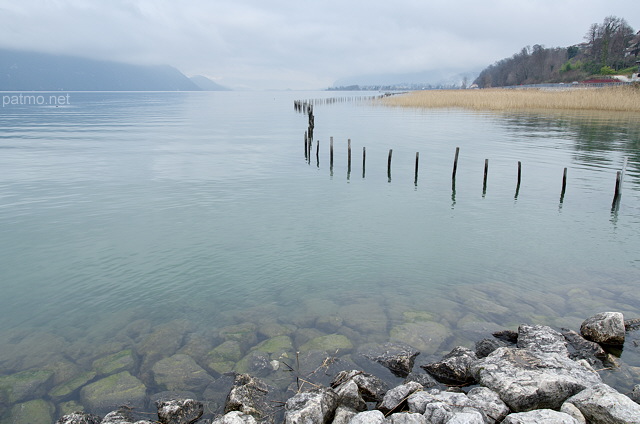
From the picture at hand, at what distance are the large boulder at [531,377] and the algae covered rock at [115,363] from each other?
23.6ft

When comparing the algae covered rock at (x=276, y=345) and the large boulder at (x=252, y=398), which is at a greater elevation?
the large boulder at (x=252, y=398)

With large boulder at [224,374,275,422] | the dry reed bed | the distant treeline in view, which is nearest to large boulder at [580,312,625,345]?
large boulder at [224,374,275,422]

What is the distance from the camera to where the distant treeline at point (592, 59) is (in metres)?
123

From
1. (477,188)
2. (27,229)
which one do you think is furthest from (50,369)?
(477,188)

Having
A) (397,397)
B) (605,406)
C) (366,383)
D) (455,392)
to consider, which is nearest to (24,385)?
(366,383)

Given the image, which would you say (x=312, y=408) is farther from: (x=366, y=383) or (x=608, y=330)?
(x=608, y=330)

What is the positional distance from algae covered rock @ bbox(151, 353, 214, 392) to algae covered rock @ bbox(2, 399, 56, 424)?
1.91 m

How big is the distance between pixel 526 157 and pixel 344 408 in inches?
1285

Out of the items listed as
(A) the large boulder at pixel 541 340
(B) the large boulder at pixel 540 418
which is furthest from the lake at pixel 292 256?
(B) the large boulder at pixel 540 418

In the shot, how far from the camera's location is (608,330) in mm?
9859

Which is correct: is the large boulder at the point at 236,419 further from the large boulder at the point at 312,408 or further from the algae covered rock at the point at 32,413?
the algae covered rock at the point at 32,413

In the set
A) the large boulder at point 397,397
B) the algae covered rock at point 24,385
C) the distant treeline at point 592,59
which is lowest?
the algae covered rock at point 24,385

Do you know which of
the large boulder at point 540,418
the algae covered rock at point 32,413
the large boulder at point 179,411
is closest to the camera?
the large boulder at point 540,418

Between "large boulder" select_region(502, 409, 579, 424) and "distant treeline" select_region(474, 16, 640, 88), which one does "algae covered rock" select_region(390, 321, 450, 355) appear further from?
"distant treeline" select_region(474, 16, 640, 88)
